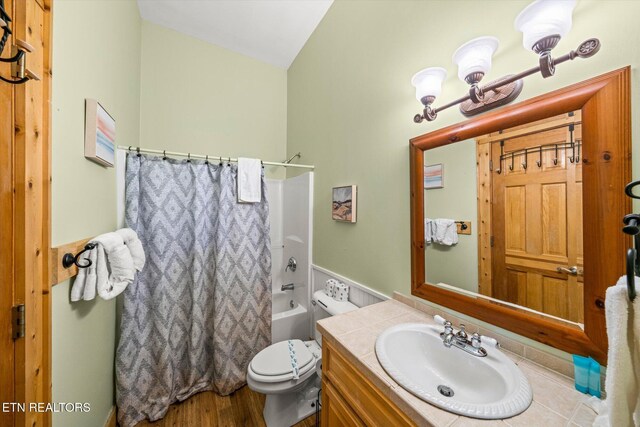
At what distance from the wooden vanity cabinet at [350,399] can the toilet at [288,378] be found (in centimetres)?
38

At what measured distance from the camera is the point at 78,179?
0.98 metres

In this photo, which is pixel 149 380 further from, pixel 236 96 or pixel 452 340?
pixel 236 96

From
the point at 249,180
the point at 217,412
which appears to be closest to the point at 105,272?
the point at 249,180

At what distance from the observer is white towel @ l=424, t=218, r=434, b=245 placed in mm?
1140

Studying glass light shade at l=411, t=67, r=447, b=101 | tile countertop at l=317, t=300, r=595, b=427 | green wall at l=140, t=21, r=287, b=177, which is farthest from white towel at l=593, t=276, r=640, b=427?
green wall at l=140, t=21, r=287, b=177

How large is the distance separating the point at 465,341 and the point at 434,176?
715 millimetres

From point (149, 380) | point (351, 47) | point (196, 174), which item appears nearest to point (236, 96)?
point (196, 174)

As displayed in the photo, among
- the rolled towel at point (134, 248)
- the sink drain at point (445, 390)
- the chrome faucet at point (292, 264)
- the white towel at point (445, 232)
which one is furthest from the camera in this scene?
the chrome faucet at point (292, 264)

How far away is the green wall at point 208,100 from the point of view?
2.08 m

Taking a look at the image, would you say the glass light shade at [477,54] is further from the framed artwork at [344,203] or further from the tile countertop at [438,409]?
the tile countertop at [438,409]

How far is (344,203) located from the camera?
168cm

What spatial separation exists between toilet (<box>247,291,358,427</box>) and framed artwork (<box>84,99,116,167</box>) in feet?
→ 4.67

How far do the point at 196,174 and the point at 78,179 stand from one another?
80cm

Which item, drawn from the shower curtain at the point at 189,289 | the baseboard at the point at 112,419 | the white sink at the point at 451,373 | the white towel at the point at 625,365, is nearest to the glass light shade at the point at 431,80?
the white towel at the point at 625,365
